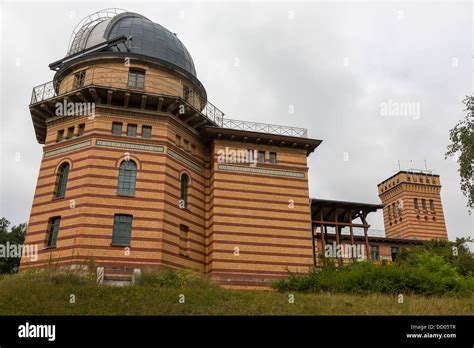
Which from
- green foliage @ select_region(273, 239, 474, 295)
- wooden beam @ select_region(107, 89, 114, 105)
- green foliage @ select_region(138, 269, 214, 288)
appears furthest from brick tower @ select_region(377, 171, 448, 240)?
wooden beam @ select_region(107, 89, 114, 105)

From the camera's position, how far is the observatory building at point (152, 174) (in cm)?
2214

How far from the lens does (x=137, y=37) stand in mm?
26859

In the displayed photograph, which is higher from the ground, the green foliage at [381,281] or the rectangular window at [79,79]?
the rectangular window at [79,79]

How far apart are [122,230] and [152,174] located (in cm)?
361

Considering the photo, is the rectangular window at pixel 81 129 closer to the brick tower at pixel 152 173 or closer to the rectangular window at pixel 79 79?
the brick tower at pixel 152 173

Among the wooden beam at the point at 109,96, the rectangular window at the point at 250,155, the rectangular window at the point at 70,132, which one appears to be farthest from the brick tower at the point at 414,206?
the rectangular window at the point at 70,132

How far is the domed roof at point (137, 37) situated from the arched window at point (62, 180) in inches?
325

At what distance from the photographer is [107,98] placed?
24.3m

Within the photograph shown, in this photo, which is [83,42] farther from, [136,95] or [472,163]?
[472,163]

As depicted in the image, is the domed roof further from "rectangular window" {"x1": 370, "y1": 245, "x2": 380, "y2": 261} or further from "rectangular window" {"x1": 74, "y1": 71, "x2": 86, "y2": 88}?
"rectangular window" {"x1": 370, "y1": 245, "x2": 380, "y2": 261}

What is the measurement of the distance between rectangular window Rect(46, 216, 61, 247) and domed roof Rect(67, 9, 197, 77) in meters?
11.4

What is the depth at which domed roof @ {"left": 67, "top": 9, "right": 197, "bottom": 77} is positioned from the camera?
26641 mm
